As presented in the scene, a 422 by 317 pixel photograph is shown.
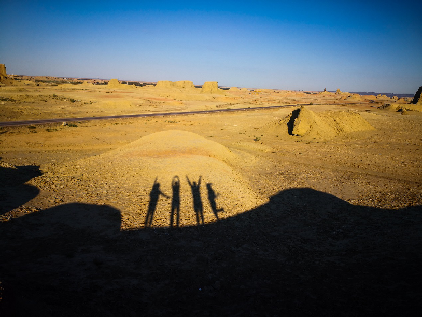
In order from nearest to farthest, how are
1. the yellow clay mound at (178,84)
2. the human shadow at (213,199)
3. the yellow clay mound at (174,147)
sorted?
the human shadow at (213,199)
the yellow clay mound at (174,147)
the yellow clay mound at (178,84)

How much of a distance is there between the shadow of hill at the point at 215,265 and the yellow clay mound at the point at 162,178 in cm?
72

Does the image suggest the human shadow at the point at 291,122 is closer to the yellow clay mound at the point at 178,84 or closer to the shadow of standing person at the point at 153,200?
the shadow of standing person at the point at 153,200

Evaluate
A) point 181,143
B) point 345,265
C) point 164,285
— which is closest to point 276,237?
point 345,265

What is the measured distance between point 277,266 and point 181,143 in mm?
10802

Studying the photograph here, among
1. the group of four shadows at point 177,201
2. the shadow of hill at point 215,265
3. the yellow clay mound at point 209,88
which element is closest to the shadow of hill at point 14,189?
the shadow of hill at point 215,265

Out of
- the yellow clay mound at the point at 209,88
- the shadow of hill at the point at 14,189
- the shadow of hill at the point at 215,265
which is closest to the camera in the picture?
the shadow of hill at the point at 215,265

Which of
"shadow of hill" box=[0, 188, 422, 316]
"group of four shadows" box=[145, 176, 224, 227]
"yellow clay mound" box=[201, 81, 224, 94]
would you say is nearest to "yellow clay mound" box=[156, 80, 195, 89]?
"yellow clay mound" box=[201, 81, 224, 94]

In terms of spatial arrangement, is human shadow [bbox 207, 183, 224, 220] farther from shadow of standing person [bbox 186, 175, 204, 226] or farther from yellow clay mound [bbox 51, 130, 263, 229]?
shadow of standing person [bbox 186, 175, 204, 226]

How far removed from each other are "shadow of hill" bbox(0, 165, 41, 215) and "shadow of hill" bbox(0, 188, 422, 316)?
4.35 ft

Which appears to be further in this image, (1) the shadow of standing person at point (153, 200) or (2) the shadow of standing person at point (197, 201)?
(2) the shadow of standing person at point (197, 201)

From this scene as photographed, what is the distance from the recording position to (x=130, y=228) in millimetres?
7770

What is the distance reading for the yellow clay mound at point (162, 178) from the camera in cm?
895

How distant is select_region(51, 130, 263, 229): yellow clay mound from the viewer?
29.3 ft

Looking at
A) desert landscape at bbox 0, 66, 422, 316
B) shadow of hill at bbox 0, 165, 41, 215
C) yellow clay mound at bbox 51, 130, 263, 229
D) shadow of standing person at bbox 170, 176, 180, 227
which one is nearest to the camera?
desert landscape at bbox 0, 66, 422, 316
